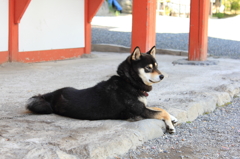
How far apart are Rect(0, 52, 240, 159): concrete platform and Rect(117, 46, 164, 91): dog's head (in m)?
0.44

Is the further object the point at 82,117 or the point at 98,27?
the point at 98,27

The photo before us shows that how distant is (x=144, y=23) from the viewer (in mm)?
7586

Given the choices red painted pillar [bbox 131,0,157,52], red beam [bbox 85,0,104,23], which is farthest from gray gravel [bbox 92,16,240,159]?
red beam [bbox 85,0,104,23]

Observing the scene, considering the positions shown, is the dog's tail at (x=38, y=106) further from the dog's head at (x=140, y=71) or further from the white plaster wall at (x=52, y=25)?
the white plaster wall at (x=52, y=25)

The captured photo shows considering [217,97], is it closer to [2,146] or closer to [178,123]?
[178,123]

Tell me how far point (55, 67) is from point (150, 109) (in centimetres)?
540

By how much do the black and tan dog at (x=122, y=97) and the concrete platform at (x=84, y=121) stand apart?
0.34ft

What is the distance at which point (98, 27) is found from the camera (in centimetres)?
2072

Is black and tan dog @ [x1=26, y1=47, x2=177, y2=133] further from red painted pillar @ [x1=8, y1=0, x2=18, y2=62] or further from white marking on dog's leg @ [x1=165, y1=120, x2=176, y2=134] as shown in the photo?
red painted pillar @ [x1=8, y1=0, x2=18, y2=62]

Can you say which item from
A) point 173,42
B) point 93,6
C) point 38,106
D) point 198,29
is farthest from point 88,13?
point 38,106

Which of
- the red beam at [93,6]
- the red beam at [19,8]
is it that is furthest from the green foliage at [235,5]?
the red beam at [19,8]

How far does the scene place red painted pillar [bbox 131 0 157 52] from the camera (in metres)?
7.51

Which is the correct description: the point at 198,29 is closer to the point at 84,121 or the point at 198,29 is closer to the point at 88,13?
the point at 88,13

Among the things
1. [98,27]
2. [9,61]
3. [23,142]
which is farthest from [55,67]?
[98,27]
